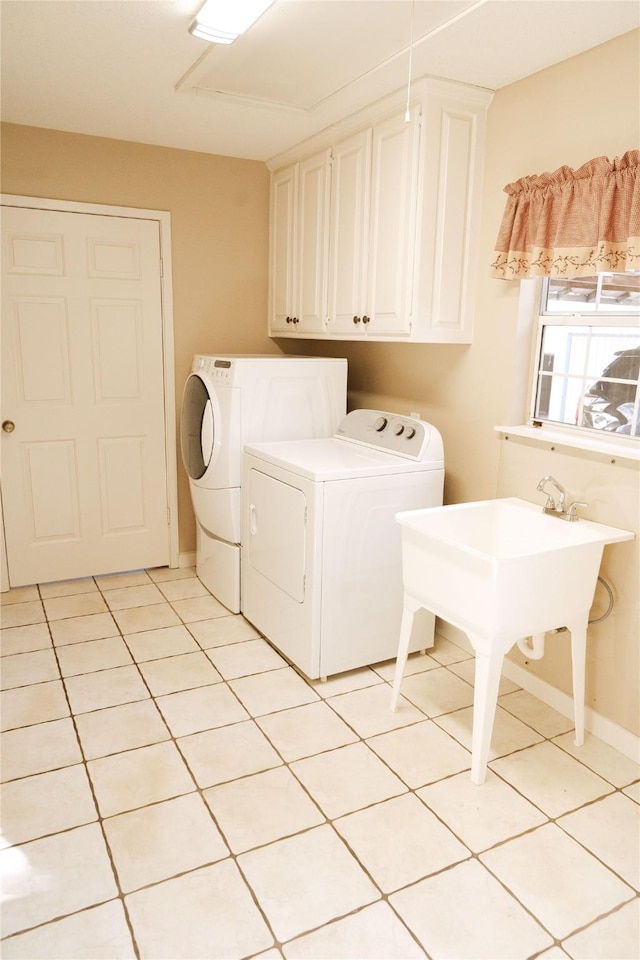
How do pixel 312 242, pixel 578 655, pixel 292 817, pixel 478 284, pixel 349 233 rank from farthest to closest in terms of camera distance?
pixel 312 242 → pixel 349 233 → pixel 478 284 → pixel 578 655 → pixel 292 817

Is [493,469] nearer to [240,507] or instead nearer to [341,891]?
[240,507]

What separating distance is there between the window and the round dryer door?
156cm

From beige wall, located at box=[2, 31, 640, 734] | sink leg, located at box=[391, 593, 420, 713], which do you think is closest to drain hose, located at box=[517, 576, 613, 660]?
beige wall, located at box=[2, 31, 640, 734]

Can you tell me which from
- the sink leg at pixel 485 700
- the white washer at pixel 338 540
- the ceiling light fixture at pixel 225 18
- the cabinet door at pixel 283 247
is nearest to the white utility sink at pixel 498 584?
the sink leg at pixel 485 700

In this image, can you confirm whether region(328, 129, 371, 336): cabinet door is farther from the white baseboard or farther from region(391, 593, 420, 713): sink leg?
the white baseboard

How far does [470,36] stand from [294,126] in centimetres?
118

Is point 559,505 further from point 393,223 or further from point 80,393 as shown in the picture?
point 80,393

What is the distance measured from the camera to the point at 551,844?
1.91m

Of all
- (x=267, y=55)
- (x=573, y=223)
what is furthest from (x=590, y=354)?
(x=267, y=55)

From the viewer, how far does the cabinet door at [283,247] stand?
3.65 metres

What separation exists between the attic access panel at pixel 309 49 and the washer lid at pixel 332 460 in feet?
4.96

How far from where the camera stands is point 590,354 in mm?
2502

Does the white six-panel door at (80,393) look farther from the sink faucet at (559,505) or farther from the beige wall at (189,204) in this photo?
the sink faucet at (559,505)

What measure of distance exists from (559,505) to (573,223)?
1.00m
